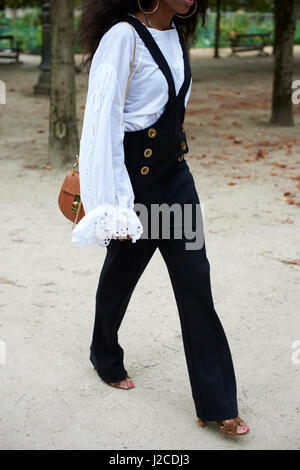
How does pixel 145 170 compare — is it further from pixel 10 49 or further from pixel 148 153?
pixel 10 49

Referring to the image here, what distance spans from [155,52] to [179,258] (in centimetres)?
87

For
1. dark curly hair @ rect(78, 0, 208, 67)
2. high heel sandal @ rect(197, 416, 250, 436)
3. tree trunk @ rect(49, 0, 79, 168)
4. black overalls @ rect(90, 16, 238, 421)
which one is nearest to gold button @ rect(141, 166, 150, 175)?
black overalls @ rect(90, 16, 238, 421)

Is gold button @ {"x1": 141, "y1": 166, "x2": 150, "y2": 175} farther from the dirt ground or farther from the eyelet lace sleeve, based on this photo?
the dirt ground

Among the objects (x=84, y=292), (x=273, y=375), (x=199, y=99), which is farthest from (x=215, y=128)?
(x=273, y=375)

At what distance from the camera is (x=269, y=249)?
5.73 metres

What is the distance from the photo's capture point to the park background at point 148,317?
3193mm

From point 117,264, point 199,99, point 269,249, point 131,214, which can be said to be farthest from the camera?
point 199,99

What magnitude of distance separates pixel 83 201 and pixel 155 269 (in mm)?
2485

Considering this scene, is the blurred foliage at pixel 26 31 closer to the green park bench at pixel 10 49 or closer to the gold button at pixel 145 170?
the green park bench at pixel 10 49

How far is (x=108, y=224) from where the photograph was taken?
276 centimetres

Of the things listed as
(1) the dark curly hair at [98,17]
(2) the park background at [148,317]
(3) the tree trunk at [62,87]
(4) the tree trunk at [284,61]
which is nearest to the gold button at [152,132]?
(1) the dark curly hair at [98,17]

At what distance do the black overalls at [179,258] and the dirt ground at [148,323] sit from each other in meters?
0.25
